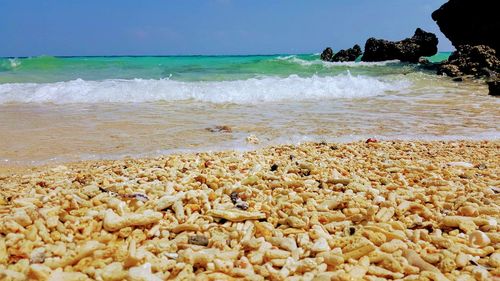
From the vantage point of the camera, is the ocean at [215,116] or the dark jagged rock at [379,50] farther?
the dark jagged rock at [379,50]

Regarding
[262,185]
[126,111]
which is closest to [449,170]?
[262,185]

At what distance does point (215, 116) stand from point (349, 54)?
31700 mm

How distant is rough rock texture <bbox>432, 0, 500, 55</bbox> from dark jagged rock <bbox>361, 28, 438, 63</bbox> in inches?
114

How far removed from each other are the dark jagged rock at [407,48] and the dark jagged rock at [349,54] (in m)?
2.75

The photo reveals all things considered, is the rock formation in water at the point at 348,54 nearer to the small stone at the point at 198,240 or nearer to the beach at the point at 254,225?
the beach at the point at 254,225

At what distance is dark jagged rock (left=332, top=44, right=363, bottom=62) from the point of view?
38.0 meters

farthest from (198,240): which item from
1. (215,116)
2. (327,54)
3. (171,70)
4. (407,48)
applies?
(327,54)

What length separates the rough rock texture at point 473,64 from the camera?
20.2m

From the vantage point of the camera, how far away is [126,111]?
9320 mm

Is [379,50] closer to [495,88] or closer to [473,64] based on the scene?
[473,64]

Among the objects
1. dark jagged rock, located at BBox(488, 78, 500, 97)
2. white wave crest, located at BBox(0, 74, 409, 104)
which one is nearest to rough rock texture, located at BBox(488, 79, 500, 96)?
dark jagged rock, located at BBox(488, 78, 500, 97)

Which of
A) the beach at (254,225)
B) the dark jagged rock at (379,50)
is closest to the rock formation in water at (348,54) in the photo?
the dark jagged rock at (379,50)

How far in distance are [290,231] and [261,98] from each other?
9.30 metres

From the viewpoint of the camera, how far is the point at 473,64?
68.1 feet
